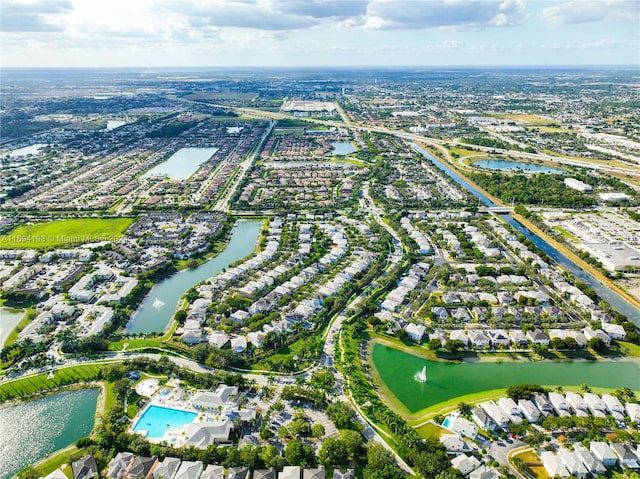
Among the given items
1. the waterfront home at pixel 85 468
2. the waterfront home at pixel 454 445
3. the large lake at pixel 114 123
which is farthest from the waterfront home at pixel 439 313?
the large lake at pixel 114 123

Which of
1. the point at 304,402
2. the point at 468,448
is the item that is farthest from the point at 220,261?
the point at 468,448

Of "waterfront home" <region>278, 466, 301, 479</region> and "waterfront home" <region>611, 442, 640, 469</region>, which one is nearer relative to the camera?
"waterfront home" <region>278, 466, 301, 479</region>

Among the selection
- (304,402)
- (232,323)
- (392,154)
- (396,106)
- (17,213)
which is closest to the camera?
(304,402)

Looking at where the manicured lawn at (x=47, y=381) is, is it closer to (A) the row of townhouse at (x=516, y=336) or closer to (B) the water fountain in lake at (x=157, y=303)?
(B) the water fountain in lake at (x=157, y=303)

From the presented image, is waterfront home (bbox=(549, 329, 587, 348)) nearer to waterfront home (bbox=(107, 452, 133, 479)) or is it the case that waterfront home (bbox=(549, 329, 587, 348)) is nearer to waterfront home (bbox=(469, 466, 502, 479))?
waterfront home (bbox=(469, 466, 502, 479))

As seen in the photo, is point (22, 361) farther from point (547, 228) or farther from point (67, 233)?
point (547, 228)

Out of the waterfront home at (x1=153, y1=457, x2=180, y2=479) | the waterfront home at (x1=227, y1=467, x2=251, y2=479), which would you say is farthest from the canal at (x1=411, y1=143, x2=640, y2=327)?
the waterfront home at (x1=153, y1=457, x2=180, y2=479)

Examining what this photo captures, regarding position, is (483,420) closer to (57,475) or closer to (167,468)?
(167,468)
